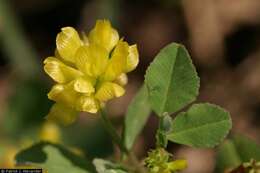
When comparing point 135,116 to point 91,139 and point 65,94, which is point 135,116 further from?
point 91,139

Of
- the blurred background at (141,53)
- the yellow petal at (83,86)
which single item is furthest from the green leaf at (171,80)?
the blurred background at (141,53)

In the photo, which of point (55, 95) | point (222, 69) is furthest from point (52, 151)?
point (222, 69)

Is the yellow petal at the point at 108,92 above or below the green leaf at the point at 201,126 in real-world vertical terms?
above

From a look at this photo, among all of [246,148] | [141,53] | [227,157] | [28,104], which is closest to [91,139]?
[28,104]

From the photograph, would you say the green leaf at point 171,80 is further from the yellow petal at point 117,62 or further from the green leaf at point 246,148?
the green leaf at point 246,148

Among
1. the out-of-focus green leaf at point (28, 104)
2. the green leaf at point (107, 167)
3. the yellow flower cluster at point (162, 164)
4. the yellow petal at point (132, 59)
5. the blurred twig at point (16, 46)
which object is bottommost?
the out-of-focus green leaf at point (28, 104)

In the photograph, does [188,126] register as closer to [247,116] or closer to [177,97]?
[177,97]
